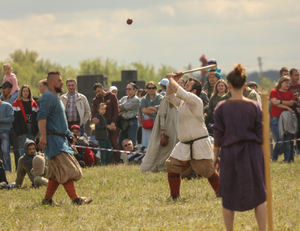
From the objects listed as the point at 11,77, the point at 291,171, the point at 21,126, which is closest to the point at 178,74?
the point at 291,171

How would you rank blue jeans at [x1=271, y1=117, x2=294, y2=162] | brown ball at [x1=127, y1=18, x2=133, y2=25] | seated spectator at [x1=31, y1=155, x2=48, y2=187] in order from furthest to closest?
1. blue jeans at [x1=271, y1=117, x2=294, y2=162]
2. brown ball at [x1=127, y1=18, x2=133, y2=25]
3. seated spectator at [x1=31, y1=155, x2=48, y2=187]

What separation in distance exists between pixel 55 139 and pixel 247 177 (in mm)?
3673

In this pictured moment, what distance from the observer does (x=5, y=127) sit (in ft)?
48.7

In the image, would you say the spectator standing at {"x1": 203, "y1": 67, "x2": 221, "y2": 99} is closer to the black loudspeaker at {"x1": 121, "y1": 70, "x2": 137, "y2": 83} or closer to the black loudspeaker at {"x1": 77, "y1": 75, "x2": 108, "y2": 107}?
the black loudspeaker at {"x1": 77, "y1": 75, "x2": 108, "y2": 107}

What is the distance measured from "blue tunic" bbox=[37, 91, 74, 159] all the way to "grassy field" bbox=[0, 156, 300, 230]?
0.87m

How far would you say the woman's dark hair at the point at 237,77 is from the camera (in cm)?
623

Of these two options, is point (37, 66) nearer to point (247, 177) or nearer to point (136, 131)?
point (136, 131)

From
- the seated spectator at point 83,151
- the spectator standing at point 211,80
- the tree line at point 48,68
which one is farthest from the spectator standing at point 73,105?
the tree line at point 48,68

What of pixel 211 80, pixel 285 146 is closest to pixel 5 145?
pixel 211 80

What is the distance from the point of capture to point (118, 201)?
368 inches

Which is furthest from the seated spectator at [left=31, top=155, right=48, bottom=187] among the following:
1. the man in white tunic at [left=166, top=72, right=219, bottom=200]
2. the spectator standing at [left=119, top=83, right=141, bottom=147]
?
the spectator standing at [left=119, top=83, right=141, bottom=147]

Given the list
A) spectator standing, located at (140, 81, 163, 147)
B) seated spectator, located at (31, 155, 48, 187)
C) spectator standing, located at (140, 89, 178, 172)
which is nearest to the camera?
seated spectator, located at (31, 155, 48, 187)

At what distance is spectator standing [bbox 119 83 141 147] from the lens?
16375 mm

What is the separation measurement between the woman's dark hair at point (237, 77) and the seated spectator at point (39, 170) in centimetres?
617
